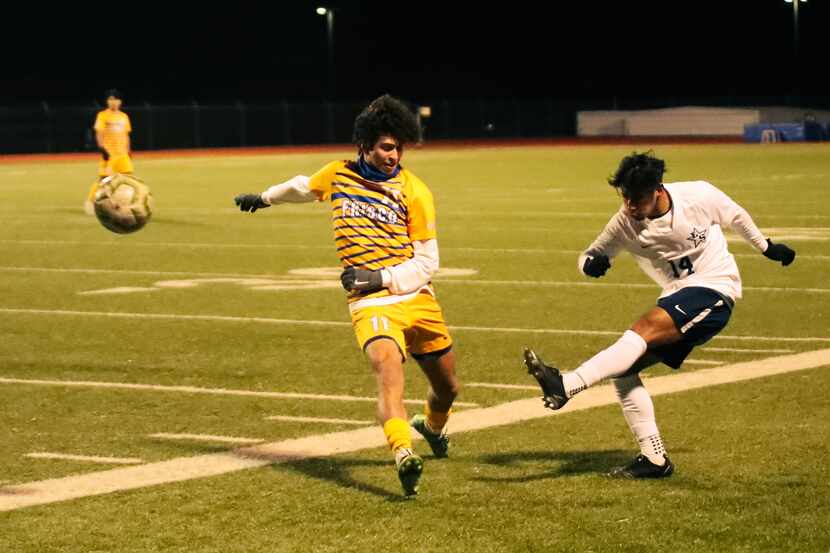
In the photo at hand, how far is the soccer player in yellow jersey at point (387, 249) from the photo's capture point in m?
7.25

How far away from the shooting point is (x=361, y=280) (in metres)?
7.14

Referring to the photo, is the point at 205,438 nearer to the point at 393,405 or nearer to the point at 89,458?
the point at 89,458

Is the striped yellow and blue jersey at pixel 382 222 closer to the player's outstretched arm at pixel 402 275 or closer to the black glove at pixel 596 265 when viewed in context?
the player's outstretched arm at pixel 402 275

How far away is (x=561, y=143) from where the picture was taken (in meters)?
67.6

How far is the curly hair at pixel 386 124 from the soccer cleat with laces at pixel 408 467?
1368 millimetres

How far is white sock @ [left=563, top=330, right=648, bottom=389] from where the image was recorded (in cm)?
726

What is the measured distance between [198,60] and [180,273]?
66.7m

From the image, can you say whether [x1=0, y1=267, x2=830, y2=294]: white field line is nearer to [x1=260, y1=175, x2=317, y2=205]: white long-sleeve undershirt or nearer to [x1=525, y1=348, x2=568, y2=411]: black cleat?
[x1=260, y1=175, x2=317, y2=205]: white long-sleeve undershirt

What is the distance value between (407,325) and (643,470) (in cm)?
122

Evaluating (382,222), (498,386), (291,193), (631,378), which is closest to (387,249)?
(382,222)

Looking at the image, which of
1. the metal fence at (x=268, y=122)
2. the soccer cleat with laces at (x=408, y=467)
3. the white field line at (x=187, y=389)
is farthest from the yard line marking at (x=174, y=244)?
the metal fence at (x=268, y=122)

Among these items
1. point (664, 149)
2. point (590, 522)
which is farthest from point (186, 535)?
point (664, 149)

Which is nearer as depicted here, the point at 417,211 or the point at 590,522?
the point at 590,522

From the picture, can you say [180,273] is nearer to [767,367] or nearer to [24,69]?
[767,367]
